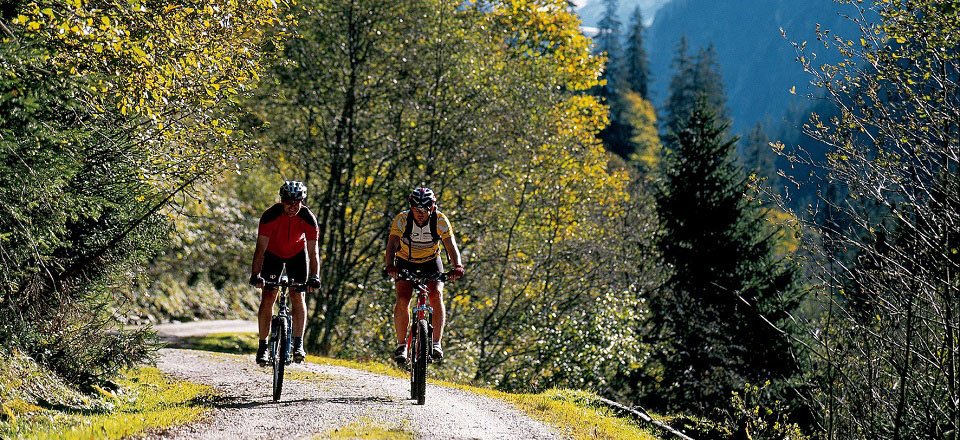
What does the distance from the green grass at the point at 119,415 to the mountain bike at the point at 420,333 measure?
2133mm

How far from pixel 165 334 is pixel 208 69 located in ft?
45.9

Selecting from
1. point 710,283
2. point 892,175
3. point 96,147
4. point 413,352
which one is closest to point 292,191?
point 96,147

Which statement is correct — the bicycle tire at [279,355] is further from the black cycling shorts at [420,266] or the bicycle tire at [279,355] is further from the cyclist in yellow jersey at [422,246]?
the black cycling shorts at [420,266]

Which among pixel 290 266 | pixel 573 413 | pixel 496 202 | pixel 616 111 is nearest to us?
pixel 290 266

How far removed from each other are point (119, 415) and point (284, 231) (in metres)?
2.40

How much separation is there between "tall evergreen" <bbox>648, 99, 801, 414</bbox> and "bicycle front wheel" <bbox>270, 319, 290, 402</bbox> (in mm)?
15126

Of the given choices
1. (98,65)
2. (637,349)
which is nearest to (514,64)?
(637,349)

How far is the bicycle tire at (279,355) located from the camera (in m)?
8.89

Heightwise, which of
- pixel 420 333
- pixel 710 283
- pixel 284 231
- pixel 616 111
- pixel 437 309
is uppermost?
pixel 616 111

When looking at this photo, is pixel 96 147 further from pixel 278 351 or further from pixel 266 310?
pixel 278 351

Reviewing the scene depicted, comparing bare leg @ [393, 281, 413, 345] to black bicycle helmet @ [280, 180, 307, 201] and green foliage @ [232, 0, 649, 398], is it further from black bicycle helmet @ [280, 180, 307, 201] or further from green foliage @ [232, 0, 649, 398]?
green foliage @ [232, 0, 649, 398]

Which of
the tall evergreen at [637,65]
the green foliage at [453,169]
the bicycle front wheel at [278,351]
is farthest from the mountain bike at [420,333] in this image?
the tall evergreen at [637,65]

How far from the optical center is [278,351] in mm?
8922

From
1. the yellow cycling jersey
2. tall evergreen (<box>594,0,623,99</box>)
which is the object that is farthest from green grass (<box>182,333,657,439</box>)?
tall evergreen (<box>594,0,623,99</box>)
